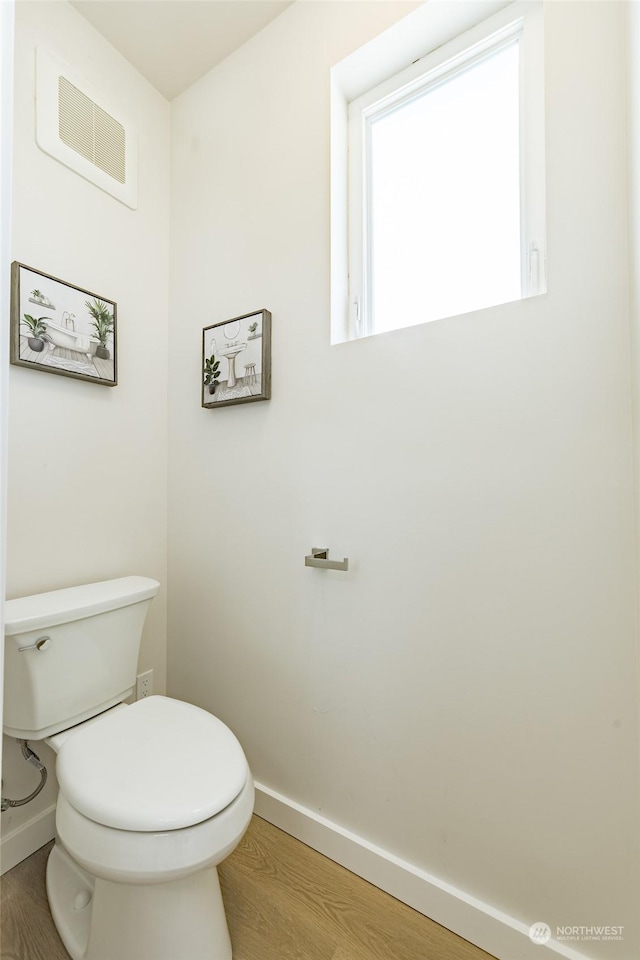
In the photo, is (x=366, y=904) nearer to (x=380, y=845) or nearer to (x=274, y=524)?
(x=380, y=845)

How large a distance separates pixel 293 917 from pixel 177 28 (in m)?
2.53

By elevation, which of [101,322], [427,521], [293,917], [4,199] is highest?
[101,322]

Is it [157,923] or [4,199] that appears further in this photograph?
[157,923]

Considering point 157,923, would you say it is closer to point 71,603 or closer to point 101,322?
point 71,603

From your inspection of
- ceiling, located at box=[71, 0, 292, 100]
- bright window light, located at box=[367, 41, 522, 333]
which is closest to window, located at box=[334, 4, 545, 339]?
bright window light, located at box=[367, 41, 522, 333]

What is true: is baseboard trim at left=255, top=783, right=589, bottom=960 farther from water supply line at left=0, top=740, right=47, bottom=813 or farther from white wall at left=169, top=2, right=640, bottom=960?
water supply line at left=0, top=740, right=47, bottom=813

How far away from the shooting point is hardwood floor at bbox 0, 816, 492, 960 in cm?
93

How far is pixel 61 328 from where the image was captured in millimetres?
1242

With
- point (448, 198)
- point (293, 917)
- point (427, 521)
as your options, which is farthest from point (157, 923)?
point (448, 198)

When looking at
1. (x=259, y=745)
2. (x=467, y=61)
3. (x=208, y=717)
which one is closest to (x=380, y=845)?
(x=259, y=745)

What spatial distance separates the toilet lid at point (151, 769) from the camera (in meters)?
0.76

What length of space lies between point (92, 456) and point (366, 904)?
143 cm

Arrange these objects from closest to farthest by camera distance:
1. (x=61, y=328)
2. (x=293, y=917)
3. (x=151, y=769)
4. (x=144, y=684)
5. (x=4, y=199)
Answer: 1. (x=4, y=199)
2. (x=151, y=769)
3. (x=293, y=917)
4. (x=61, y=328)
5. (x=144, y=684)

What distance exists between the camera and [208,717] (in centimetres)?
105
